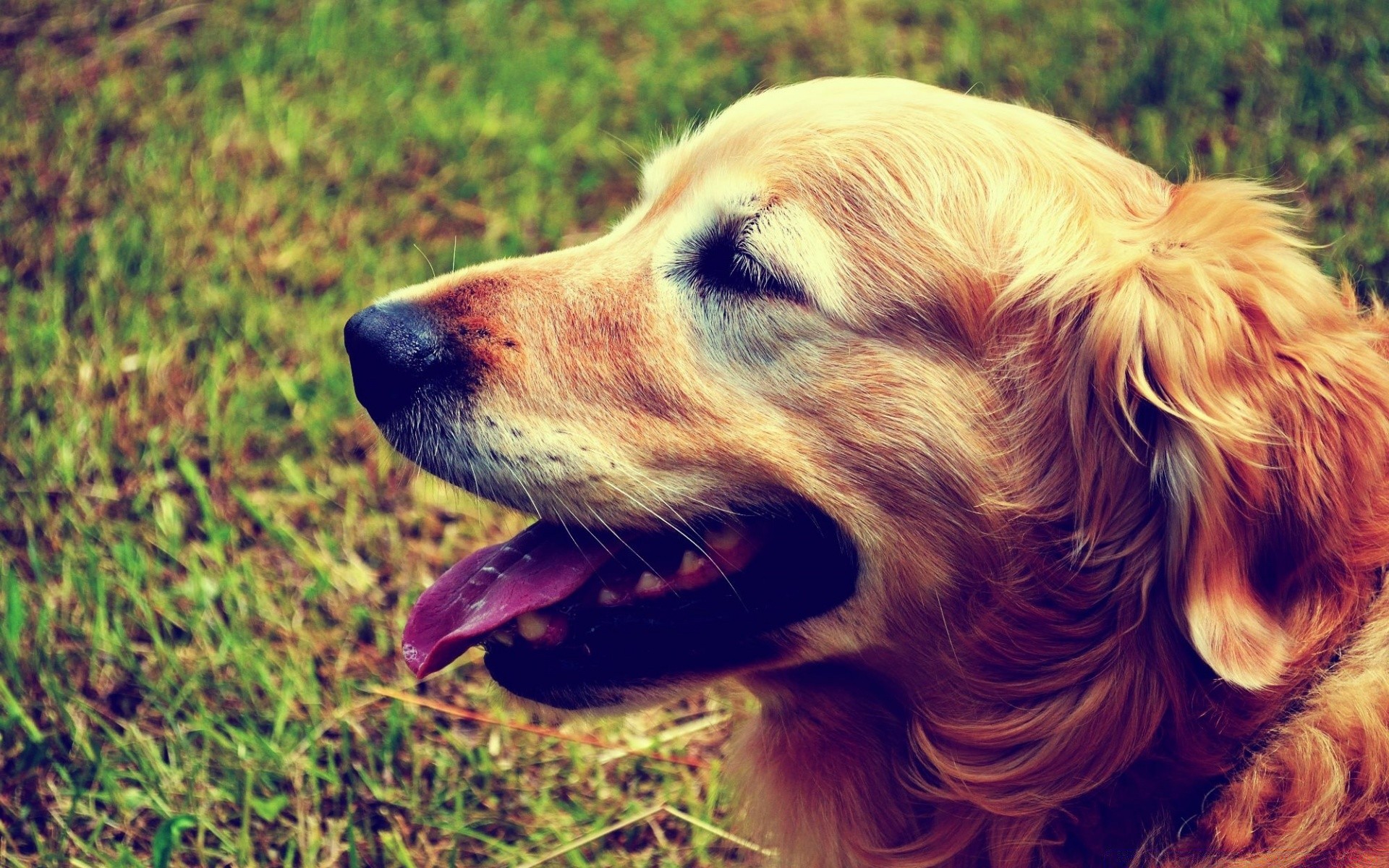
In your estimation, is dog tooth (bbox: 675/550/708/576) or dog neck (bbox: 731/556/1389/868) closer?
dog neck (bbox: 731/556/1389/868)

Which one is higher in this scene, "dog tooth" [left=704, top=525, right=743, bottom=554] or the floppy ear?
the floppy ear

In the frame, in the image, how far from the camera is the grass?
8.90ft

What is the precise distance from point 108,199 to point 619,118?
79.4 inches

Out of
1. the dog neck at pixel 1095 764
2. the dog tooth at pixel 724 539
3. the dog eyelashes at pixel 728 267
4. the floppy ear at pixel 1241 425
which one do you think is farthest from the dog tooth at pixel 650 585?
the floppy ear at pixel 1241 425

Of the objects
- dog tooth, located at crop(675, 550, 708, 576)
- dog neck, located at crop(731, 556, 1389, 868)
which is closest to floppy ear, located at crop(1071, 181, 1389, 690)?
dog neck, located at crop(731, 556, 1389, 868)

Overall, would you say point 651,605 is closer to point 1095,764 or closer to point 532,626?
point 532,626

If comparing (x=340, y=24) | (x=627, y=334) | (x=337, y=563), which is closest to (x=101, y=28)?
(x=340, y=24)

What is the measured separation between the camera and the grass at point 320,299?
107 inches

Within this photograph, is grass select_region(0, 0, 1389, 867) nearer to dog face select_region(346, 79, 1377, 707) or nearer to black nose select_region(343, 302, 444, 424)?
dog face select_region(346, 79, 1377, 707)

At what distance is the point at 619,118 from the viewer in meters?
4.93

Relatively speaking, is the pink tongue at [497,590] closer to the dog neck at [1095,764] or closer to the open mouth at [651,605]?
the open mouth at [651,605]

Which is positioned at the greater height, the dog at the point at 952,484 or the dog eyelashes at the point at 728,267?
the dog eyelashes at the point at 728,267

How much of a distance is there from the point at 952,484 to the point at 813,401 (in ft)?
0.96

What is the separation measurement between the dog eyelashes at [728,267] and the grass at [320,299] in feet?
3.05
